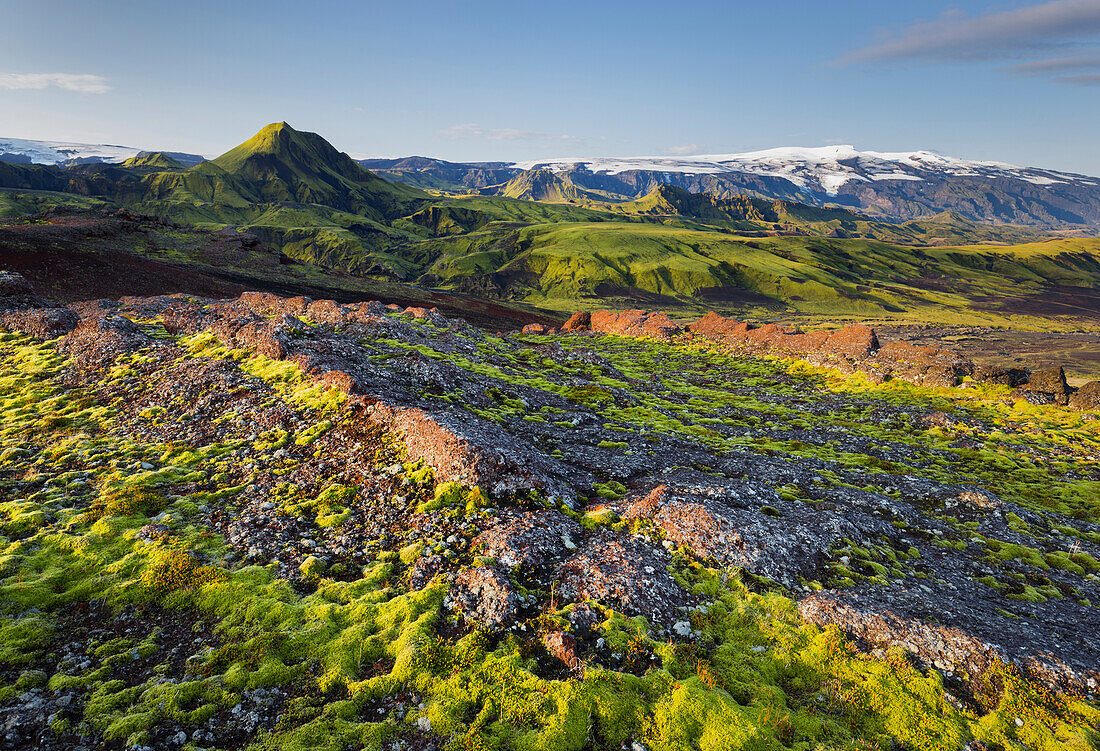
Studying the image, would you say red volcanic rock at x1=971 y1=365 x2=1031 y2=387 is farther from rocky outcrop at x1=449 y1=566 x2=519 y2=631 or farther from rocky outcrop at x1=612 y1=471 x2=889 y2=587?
rocky outcrop at x1=449 y1=566 x2=519 y2=631

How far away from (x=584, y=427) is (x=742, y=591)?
1779 cm

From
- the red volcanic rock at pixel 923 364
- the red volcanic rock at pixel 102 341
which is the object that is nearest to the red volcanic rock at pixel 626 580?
the red volcanic rock at pixel 102 341

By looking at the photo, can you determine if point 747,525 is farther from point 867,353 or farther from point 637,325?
point 637,325

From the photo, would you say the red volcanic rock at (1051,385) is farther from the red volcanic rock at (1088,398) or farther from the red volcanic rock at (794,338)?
the red volcanic rock at (794,338)

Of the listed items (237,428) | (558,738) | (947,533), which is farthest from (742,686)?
(237,428)

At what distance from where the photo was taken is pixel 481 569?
1512cm

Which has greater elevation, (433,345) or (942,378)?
(433,345)

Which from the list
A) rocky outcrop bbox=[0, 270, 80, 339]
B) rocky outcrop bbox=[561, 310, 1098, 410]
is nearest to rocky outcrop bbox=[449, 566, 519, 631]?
rocky outcrop bbox=[0, 270, 80, 339]

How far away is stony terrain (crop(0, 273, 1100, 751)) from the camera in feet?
37.3

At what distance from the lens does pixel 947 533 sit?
22.4 meters

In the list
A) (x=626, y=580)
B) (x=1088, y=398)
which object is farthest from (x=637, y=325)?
(x=626, y=580)

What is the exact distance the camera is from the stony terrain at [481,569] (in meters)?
11.4

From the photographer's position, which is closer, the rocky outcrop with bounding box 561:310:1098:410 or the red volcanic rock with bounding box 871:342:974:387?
the rocky outcrop with bounding box 561:310:1098:410

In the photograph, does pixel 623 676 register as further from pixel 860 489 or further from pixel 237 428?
pixel 237 428
